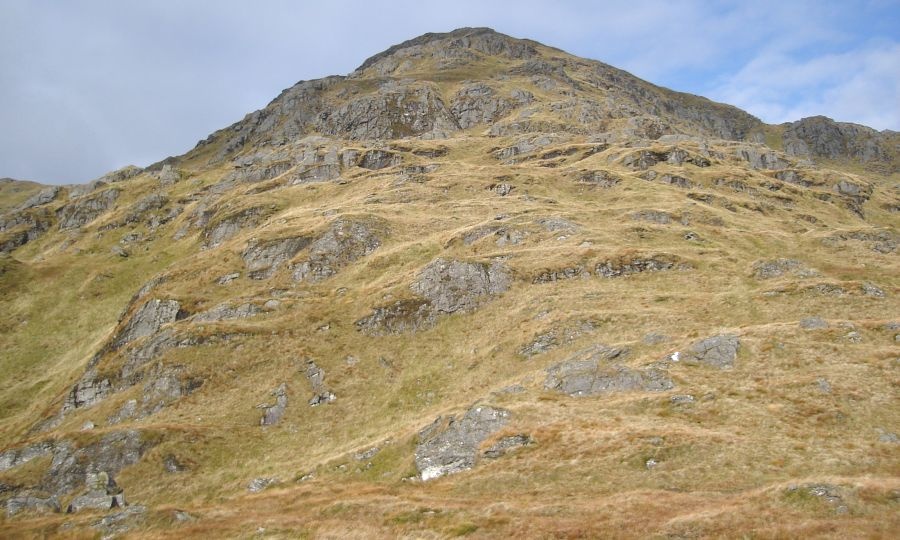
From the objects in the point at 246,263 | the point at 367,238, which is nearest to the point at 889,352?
the point at 367,238

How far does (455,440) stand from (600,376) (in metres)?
12.6

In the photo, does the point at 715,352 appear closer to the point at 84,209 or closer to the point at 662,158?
the point at 662,158

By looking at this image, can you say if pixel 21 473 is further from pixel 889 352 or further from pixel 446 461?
pixel 889 352

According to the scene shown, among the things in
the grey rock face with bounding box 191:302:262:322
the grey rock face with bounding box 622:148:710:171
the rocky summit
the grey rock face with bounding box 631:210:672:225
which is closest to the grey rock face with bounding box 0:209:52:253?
the rocky summit

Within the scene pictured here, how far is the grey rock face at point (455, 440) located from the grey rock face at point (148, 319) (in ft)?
140

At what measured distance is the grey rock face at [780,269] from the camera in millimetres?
55922

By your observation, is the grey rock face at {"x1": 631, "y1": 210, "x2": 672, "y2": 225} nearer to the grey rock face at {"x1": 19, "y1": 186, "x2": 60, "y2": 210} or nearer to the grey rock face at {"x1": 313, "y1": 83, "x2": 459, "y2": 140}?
the grey rock face at {"x1": 313, "y1": 83, "x2": 459, "y2": 140}

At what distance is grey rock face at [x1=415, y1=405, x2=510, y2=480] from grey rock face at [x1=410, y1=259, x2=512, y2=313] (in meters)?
23.3

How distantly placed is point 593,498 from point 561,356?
2053 cm

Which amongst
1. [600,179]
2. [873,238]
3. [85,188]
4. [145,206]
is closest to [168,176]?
[85,188]

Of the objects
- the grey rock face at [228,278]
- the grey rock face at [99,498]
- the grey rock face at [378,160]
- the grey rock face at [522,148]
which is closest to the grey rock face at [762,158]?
the grey rock face at [522,148]

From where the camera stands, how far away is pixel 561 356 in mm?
45562

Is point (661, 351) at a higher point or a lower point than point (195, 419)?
higher

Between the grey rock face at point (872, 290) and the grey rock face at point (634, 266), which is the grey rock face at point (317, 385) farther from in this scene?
the grey rock face at point (872, 290)
